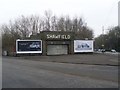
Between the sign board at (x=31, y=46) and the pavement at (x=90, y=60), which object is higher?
the sign board at (x=31, y=46)

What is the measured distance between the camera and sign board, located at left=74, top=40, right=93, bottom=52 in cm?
7594

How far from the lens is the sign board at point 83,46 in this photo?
7594cm

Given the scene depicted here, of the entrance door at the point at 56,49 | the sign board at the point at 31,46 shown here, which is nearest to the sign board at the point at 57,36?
the entrance door at the point at 56,49

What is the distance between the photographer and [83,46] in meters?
76.1

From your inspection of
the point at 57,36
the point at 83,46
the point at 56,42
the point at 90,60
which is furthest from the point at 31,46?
the point at 90,60

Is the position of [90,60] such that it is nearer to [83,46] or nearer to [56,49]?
[56,49]

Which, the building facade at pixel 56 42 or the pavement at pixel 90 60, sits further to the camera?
the building facade at pixel 56 42

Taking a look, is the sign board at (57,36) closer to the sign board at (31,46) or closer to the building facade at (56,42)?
the building facade at (56,42)

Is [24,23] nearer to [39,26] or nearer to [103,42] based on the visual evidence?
[39,26]

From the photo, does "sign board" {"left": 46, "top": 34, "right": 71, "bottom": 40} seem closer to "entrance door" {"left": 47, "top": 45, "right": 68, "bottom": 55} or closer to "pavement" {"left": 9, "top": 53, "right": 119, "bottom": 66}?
"entrance door" {"left": 47, "top": 45, "right": 68, "bottom": 55}

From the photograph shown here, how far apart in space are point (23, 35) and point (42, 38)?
4071 centimetres

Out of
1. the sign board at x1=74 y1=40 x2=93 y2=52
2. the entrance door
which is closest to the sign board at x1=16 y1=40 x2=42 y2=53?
the entrance door

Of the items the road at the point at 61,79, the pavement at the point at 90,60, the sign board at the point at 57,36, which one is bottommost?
the pavement at the point at 90,60

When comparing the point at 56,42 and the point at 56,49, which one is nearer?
the point at 56,42
